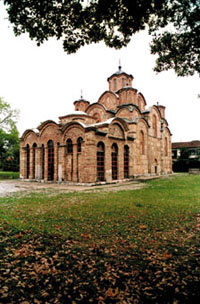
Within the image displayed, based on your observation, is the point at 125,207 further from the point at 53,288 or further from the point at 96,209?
the point at 53,288

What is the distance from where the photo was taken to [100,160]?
18844mm

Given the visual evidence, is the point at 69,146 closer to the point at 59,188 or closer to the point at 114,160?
the point at 114,160

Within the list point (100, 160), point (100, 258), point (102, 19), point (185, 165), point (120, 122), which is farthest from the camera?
point (185, 165)

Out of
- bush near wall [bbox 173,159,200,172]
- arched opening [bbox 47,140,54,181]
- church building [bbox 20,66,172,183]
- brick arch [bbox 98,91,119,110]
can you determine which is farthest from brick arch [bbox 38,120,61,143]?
bush near wall [bbox 173,159,200,172]

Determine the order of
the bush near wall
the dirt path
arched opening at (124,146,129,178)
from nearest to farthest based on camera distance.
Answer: the dirt path, arched opening at (124,146,129,178), the bush near wall

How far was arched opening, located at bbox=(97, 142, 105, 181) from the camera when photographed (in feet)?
61.3

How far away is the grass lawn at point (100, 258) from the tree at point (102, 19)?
5.64 meters

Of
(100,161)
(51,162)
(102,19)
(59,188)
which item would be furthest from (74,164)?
(102,19)

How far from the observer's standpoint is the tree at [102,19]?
194 inches

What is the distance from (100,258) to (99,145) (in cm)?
1538

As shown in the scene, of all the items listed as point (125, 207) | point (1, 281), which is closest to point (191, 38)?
point (125, 207)

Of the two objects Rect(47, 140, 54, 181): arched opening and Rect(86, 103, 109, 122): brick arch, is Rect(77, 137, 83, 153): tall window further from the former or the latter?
Rect(86, 103, 109, 122): brick arch

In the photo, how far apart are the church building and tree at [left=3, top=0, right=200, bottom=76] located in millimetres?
11199

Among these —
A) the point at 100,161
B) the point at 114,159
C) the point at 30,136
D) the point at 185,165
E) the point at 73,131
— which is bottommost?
Answer: the point at 185,165
